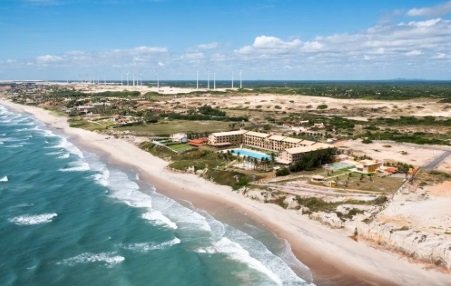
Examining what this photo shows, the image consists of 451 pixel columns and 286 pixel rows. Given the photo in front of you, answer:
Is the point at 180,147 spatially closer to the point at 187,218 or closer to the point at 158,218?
the point at 187,218

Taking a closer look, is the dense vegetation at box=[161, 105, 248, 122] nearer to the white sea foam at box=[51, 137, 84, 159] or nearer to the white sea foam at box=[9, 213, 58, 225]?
the white sea foam at box=[51, 137, 84, 159]

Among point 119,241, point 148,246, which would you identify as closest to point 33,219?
point 119,241

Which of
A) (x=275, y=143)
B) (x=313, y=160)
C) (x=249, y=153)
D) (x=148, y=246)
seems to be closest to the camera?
(x=148, y=246)

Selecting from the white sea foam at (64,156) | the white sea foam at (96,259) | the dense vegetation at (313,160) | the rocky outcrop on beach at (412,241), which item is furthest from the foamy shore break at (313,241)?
the white sea foam at (96,259)

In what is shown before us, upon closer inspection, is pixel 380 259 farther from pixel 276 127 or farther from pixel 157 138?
pixel 276 127

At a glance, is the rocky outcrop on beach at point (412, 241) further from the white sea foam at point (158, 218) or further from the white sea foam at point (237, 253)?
the white sea foam at point (158, 218)
